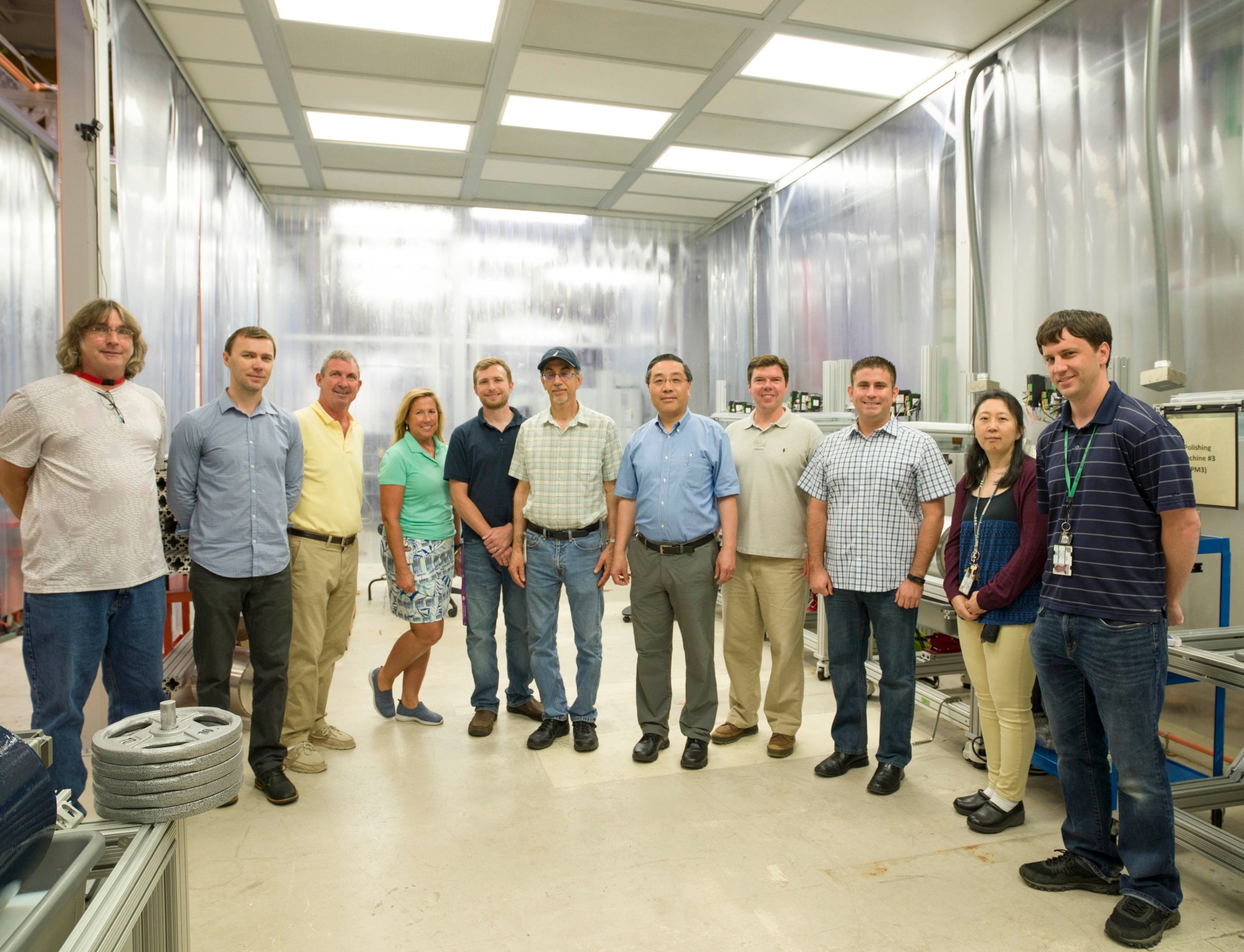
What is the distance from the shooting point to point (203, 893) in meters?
2.21

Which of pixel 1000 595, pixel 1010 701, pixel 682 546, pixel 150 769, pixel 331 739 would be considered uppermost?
pixel 682 546

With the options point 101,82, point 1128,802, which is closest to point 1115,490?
point 1128,802

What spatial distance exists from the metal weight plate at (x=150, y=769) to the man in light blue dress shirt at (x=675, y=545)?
1890 mm

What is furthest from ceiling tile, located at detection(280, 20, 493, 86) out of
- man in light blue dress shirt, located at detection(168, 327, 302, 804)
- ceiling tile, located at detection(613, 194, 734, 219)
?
ceiling tile, located at detection(613, 194, 734, 219)

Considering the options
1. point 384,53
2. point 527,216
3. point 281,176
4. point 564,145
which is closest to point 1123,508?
point 384,53

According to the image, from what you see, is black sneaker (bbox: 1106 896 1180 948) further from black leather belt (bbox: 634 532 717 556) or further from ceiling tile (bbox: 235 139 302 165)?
ceiling tile (bbox: 235 139 302 165)

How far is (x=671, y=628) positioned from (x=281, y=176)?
504 centimetres

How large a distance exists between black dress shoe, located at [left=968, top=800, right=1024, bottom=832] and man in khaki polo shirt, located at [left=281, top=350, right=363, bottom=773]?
7.50ft

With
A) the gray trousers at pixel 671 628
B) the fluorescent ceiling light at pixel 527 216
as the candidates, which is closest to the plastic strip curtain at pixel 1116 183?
the gray trousers at pixel 671 628

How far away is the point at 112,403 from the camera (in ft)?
7.79

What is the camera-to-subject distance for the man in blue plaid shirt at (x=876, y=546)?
2.78 metres

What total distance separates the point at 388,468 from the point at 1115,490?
248cm

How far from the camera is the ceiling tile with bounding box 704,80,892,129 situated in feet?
15.1

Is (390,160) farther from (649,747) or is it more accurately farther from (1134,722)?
(1134,722)
